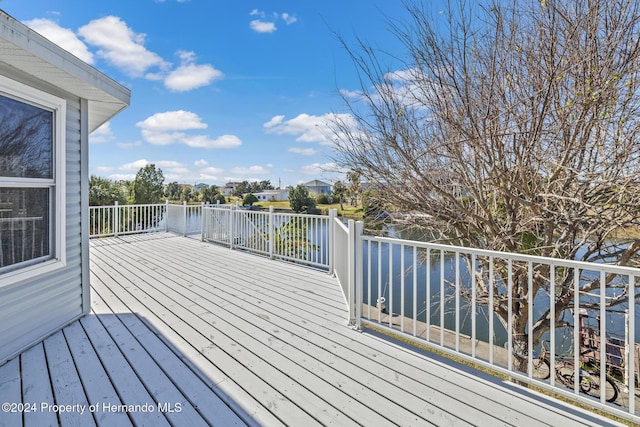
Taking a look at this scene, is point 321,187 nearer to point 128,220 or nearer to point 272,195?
point 128,220

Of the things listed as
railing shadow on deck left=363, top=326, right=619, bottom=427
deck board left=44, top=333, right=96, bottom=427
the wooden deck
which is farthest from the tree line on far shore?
deck board left=44, top=333, right=96, bottom=427

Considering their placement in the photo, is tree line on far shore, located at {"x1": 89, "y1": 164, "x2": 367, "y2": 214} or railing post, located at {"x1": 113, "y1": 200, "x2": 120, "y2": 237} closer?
tree line on far shore, located at {"x1": 89, "y1": 164, "x2": 367, "y2": 214}

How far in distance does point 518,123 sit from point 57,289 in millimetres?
4714

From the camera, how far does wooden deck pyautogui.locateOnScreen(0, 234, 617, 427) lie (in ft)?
5.61

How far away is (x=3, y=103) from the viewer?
2.22 meters

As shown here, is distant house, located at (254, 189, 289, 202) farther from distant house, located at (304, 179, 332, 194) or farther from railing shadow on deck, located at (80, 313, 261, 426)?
railing shadow on deck, located at (80, 313, 261, 426)

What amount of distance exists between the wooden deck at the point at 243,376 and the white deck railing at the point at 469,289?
0.81 feet

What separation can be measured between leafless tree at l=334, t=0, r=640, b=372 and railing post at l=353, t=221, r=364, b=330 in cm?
110

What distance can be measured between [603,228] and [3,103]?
5.23m

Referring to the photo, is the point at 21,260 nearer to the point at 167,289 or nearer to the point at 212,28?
the point at 167,289

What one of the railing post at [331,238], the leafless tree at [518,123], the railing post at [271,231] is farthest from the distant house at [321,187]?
the leafless tree at [518,123]

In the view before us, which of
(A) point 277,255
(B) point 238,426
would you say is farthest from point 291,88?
(B) point 238,426

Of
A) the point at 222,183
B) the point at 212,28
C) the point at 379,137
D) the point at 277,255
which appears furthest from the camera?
the point at 222,183

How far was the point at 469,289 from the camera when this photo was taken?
4910mm
